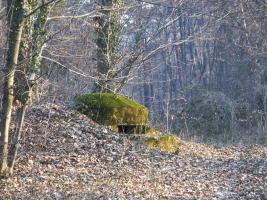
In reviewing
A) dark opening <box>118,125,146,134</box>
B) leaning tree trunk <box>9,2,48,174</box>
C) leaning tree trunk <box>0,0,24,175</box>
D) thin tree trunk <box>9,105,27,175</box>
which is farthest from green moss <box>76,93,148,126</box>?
leaning tree trunk <box>0,0,24,175</box>

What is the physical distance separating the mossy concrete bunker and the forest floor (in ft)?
2.12

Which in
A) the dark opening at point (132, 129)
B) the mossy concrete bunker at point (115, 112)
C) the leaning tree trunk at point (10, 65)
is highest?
the leaning tree trunk at point (10, 65)

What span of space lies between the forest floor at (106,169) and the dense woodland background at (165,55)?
3.74 ft

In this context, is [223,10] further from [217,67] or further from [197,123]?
[217,67]

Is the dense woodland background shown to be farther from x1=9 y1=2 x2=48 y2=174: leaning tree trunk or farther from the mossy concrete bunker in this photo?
the mossy concrete bunker

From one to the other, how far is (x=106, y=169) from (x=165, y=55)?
1103 inches

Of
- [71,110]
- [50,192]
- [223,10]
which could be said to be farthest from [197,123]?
[50,192]

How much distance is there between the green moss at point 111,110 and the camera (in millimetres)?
13828

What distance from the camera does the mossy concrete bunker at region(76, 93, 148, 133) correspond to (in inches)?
544

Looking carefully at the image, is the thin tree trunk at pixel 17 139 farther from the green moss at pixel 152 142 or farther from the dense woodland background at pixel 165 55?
the green moss at pixel 152 142

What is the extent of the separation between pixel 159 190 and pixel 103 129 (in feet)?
14.3

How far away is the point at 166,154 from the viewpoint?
12.0 m

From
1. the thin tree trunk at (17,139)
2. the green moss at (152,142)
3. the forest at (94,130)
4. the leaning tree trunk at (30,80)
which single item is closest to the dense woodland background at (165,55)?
the forest at (94,130)

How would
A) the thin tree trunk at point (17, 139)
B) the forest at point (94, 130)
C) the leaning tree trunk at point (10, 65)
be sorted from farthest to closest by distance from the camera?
1. the thin tree trunk at point (17, 139)
2. the forest at point (94, 130)
3. the leaning tree trunk at point (10, 65)
